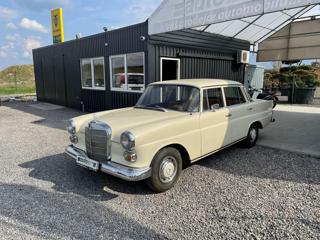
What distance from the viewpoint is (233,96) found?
502 centimetres

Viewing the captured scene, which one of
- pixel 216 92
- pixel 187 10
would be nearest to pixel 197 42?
pixel 187 10

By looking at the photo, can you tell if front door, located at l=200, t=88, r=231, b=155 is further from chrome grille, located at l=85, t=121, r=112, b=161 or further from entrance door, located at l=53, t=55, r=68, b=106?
entrance door, located at l=53, t=55, r=68, b=106

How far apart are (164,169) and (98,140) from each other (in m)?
1.06

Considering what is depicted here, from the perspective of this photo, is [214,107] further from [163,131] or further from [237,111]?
[163,131]

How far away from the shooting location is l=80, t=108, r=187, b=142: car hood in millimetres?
3504

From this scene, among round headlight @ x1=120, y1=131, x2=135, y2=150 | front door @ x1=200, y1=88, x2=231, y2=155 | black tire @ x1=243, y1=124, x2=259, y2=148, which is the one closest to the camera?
round headlight @ x1=120, y1=131, x2=135, y2=150

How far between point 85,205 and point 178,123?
1.74 metres

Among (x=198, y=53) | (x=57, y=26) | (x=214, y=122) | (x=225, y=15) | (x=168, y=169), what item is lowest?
(x=168, y=169)

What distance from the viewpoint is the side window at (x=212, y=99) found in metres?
4.27

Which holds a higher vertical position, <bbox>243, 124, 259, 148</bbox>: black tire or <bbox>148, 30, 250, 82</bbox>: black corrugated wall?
<bbox>148, 30, 250, 82</bbox>: black corrugated wall

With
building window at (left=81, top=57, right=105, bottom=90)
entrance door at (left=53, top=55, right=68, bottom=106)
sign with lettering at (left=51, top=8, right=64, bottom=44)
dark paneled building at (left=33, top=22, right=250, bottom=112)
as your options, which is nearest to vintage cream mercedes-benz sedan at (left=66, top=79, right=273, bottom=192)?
dark paneled building at (left=33, top=22, right=250, bottom=112)

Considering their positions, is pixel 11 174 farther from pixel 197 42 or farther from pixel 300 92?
pixel 300 92

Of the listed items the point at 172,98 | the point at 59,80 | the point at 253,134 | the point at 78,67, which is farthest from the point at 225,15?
the point at 59,80

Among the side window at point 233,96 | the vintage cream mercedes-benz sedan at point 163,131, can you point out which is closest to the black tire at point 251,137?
the vintage cream mercedes-benz sedan at point 163,131
